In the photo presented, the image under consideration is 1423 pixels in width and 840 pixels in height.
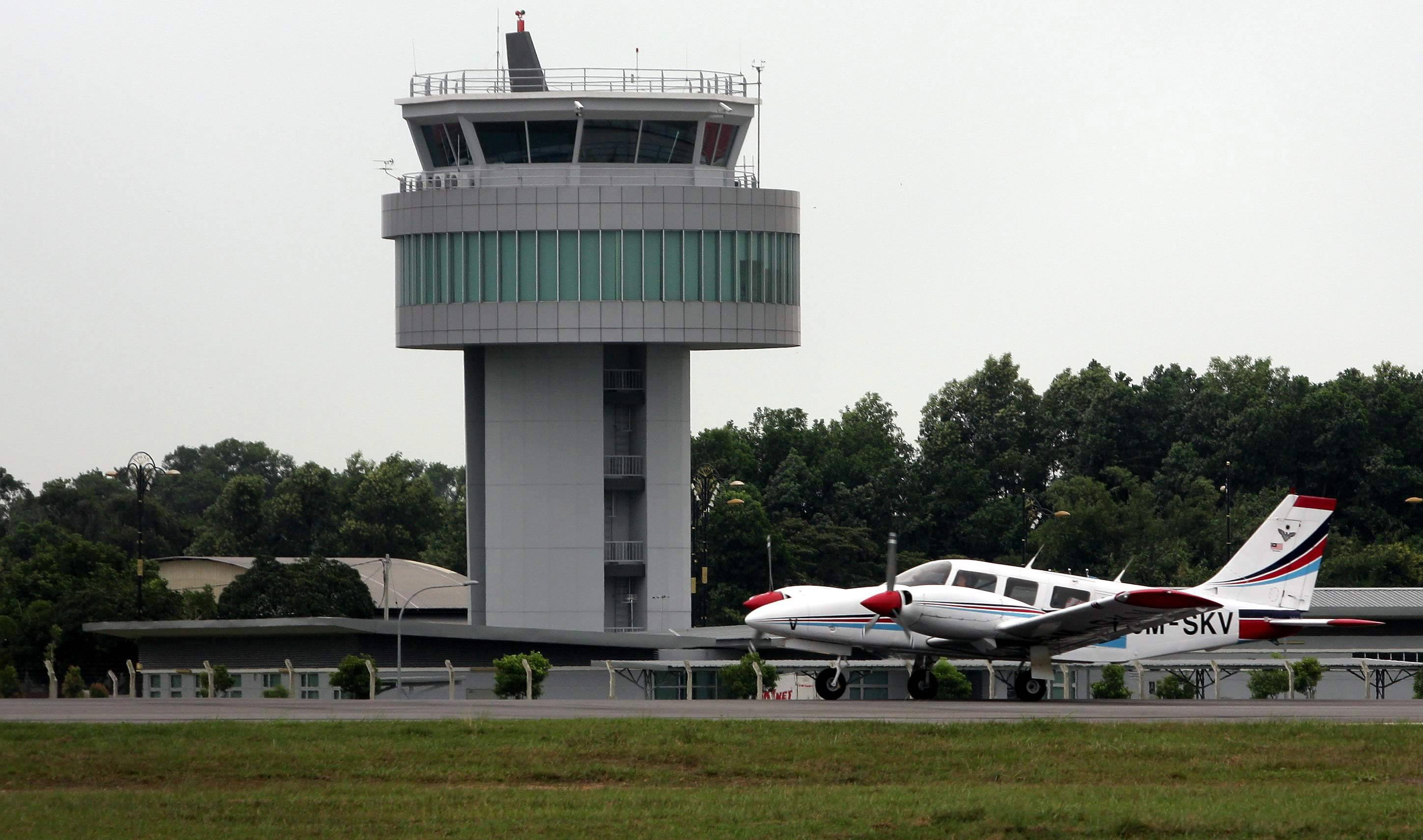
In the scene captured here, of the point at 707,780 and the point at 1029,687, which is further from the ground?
the point at 1029,687

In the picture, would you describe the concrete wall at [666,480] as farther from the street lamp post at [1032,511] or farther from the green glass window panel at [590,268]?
the street lamp post at [1032,511]

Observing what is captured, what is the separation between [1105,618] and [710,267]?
43.4 metres

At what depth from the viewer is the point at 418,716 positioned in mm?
31125

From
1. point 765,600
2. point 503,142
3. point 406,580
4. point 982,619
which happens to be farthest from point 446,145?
point 982,619

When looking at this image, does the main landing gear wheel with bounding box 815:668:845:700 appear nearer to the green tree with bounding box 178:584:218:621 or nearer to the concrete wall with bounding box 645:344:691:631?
the concrete wall with bounding box 645:344:691:631

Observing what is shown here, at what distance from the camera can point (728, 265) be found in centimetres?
8006

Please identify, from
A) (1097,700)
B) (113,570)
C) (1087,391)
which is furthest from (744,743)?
(1087,391)

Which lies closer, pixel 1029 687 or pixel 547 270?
pixel 1029 687

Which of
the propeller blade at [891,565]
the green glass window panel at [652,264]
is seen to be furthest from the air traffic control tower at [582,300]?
the propeller blade at [891,565]

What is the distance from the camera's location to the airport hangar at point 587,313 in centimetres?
7731

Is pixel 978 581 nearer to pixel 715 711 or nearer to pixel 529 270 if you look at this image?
pixel 715 711

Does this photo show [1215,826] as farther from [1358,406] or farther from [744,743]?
[1358,406]

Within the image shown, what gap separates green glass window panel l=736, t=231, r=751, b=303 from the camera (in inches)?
3159

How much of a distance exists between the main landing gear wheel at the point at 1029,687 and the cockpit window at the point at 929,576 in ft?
8.55
